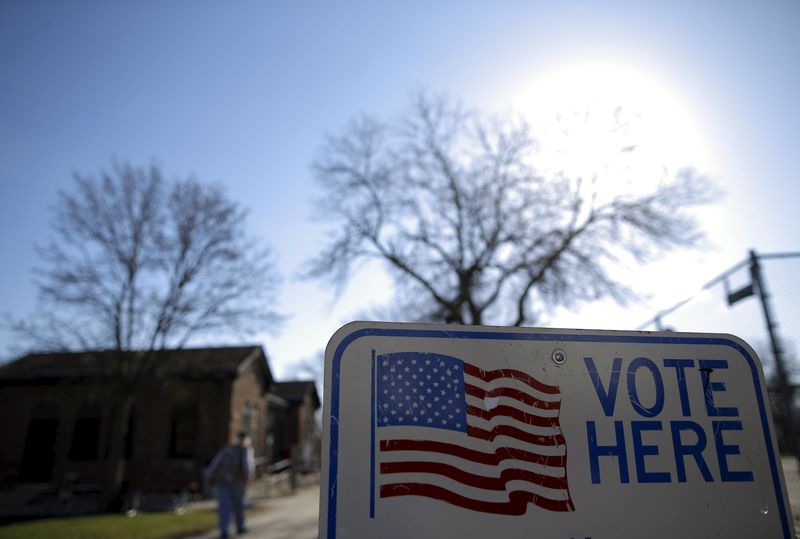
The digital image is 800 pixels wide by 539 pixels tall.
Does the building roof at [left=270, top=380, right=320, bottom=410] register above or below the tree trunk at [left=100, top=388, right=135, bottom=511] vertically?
above

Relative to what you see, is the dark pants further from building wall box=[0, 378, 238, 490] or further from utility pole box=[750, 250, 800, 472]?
building wall box=[0, 378, 238, 490]

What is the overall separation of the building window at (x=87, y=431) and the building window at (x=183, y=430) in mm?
2988

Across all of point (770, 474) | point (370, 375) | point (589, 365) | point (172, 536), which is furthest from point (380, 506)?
point (172, 536)

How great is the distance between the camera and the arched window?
1870 cm

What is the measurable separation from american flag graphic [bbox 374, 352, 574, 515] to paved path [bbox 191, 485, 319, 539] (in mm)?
8357

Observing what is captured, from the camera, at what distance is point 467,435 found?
1.55 meters

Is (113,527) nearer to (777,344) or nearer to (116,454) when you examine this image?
(116,454)

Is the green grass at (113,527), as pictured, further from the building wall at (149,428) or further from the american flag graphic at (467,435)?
the american flag graphic at (467,435)

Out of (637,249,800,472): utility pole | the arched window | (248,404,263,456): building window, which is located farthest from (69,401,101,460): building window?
(637,249,800,472): utility pole

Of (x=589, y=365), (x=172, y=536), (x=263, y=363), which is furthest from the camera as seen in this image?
(x=263, y=363)

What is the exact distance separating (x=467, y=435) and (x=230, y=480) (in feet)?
27.7

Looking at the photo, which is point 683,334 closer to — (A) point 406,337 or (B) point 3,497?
(A) point 406,337

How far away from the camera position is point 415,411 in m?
1.54

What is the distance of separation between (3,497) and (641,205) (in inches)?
802
